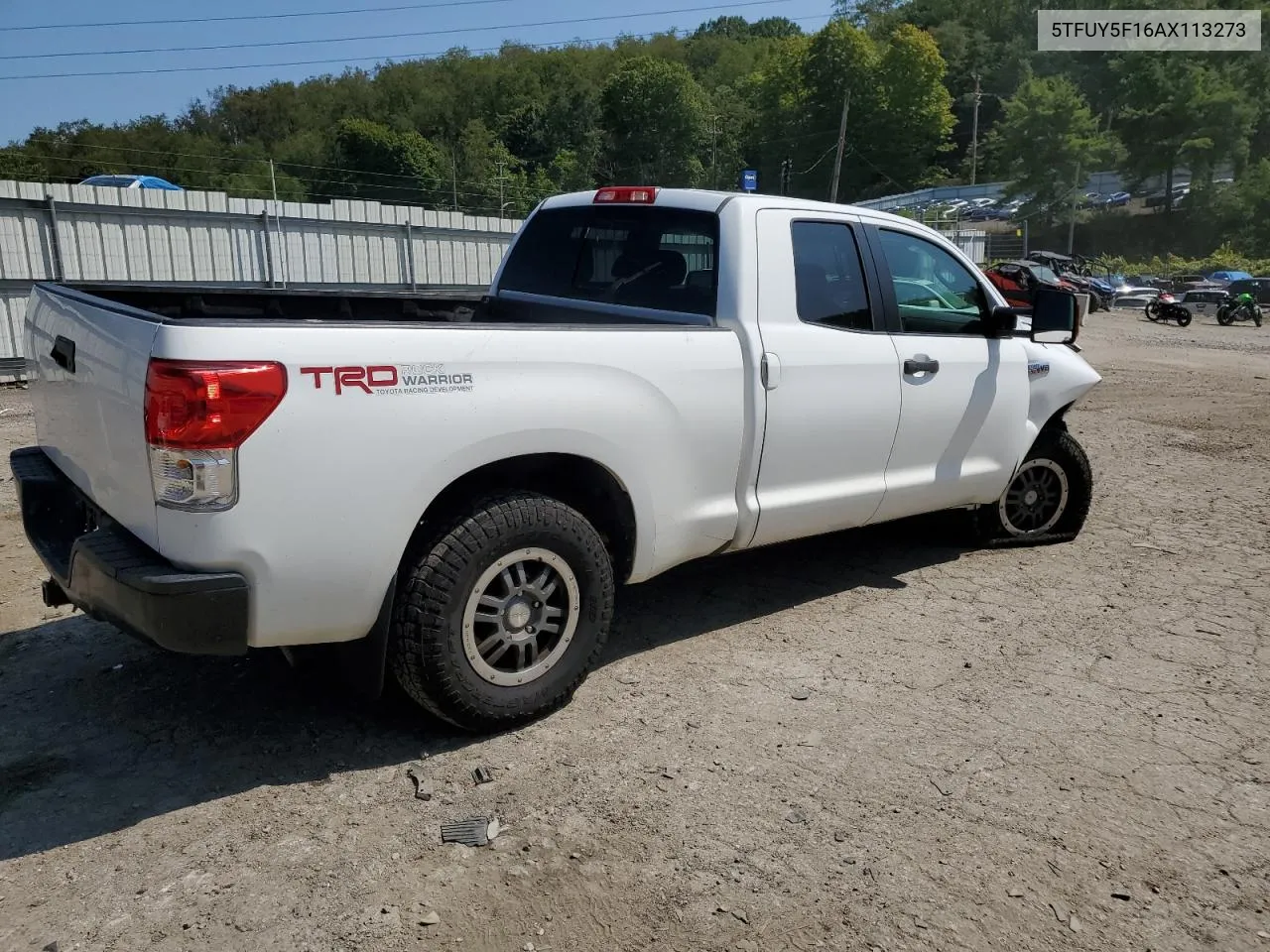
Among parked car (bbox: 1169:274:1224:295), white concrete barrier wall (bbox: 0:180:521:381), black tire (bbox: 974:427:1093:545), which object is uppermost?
white concrete barrier wall (bbox: 0:180:521:381)

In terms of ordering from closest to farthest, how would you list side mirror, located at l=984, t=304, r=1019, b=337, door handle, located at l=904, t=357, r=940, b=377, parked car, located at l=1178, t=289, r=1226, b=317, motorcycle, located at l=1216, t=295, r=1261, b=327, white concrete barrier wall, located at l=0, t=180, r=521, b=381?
door handle, located at l=904, t=357, r=940, b=377 → side mirror, located at l=984, t=304, r=1019, b=337 → white concrete barrier wall, located at l=0, t=180, r=521, b=381 → motorcycle, located at l=1216, t=295, r=1261, b=327 → parked car, located at l=1178, t=289, r=1226, b=317

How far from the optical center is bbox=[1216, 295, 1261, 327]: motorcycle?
28562mm

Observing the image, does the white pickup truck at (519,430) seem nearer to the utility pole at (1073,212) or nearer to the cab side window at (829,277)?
the cab side window at (829,277)

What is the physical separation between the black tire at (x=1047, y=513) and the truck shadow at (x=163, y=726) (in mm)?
1685

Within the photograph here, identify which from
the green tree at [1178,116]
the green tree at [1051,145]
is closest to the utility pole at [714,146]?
the green tree at [1051,145]

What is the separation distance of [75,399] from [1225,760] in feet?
13.5

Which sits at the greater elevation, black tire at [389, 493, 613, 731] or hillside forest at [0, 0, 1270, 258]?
hillside forest at [0, 0, 1270, 258]

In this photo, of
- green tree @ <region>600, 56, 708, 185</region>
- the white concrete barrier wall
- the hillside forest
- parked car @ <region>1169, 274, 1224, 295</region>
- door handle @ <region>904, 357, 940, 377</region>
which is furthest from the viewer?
green tree @ <region>600, 56, 708, 185</region>

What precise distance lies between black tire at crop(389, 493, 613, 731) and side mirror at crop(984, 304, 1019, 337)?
2697 mm

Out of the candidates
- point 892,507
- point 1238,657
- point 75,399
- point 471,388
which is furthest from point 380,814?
point 1238,657

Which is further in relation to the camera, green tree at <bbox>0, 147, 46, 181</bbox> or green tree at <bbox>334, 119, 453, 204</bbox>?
green tree at <bbox>334, 119, 453, 204</bbox>

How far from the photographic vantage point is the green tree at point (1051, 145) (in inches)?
2805

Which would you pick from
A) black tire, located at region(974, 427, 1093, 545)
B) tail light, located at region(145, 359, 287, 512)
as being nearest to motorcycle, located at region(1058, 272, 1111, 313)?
black tire, located at region(974, 427, 1093, 545)

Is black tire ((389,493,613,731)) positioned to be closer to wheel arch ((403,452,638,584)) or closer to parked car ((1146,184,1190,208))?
wheel arch ((403,452,638,584))
